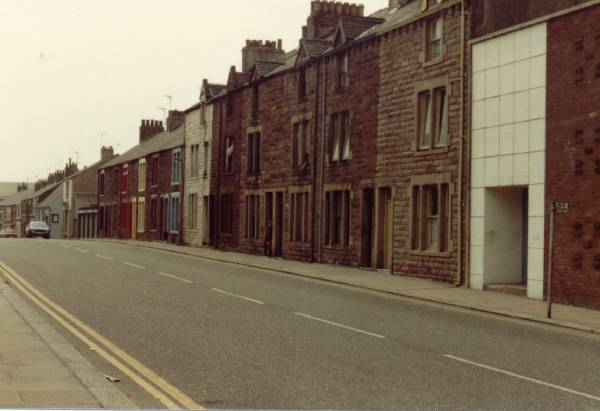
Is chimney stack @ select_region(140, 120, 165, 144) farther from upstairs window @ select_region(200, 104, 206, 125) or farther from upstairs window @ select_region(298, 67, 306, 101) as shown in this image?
upstairs window @ select_region(298, 67, 306, 101)

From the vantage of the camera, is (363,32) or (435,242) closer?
(435,242)

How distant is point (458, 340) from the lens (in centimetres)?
1344

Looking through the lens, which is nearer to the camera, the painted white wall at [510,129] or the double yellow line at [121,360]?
the double yellow line at [121,360]

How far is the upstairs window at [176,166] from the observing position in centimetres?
5599

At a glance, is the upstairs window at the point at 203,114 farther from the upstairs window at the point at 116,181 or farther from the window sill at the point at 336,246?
the upstairs window at the point at 116,181

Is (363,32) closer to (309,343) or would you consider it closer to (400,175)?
(400,175)

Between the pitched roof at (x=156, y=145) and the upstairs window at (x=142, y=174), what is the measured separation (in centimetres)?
51

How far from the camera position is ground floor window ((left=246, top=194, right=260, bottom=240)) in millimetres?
41750

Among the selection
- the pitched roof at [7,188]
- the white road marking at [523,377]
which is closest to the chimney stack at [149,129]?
the white road marking at [523,377]

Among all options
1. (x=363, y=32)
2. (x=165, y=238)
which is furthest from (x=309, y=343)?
(x=165, y=238)

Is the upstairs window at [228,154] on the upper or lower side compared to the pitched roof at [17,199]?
upper

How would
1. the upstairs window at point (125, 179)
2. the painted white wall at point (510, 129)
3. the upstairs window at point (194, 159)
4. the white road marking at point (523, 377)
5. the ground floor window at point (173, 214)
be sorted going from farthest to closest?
1. the upstairs window at point (125, 179)
2. the ground floor window at point (173, 214)
3. the upstairs window at point (194, 159)
4. the painted white wall at point (510, 129)
5. the white road marking at point (523, 377)

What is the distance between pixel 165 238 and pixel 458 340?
45.4m

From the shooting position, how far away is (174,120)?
66.9 meters
